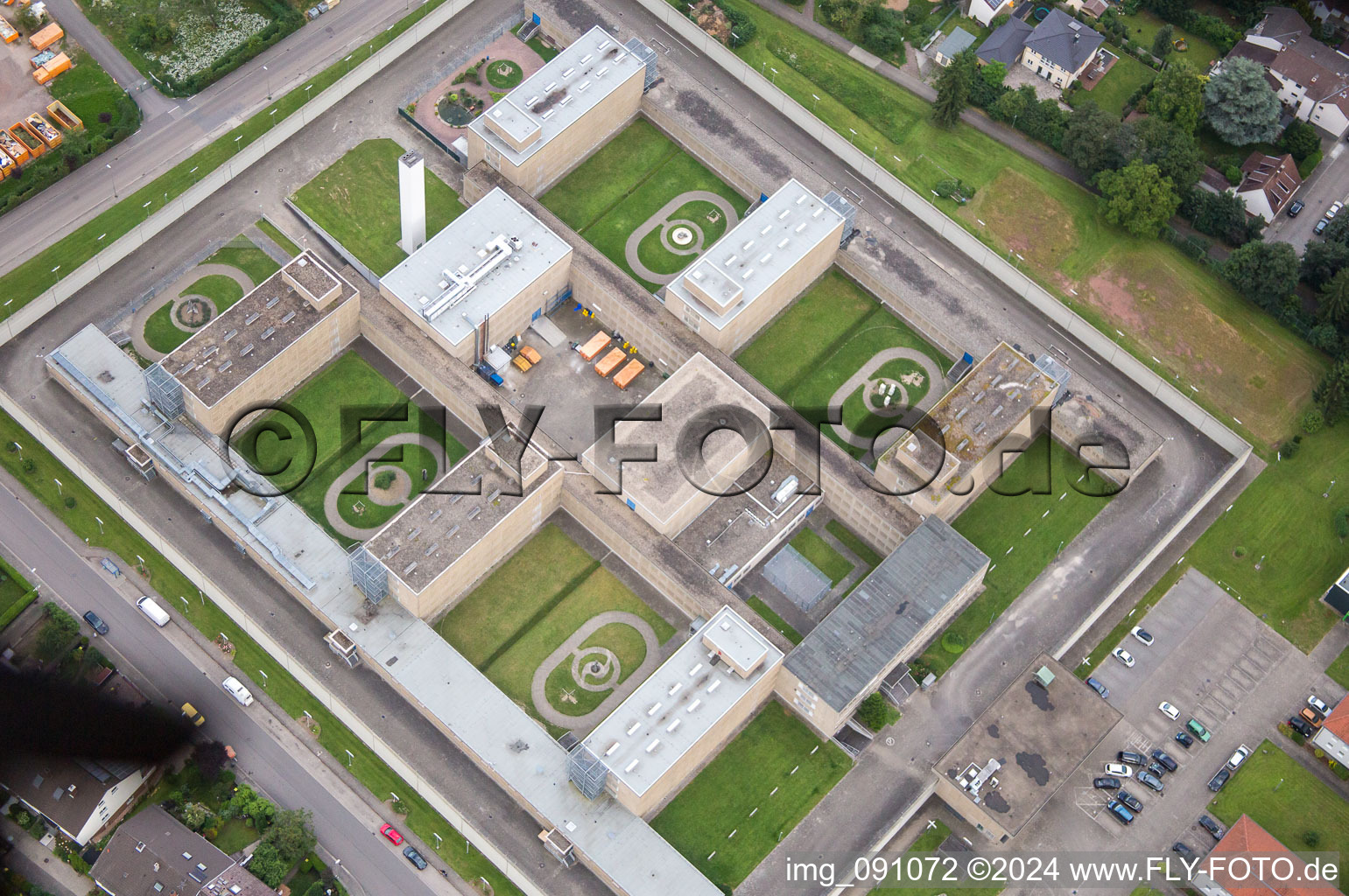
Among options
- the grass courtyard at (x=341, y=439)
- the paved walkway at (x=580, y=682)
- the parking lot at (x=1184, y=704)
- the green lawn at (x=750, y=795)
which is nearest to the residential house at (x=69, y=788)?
the grass courtyard at (x=341, y=439)

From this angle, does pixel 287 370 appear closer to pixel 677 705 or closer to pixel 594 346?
pixel 594 346

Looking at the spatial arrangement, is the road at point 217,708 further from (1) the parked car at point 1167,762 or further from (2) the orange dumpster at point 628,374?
(1) the parked car at point 1167,762

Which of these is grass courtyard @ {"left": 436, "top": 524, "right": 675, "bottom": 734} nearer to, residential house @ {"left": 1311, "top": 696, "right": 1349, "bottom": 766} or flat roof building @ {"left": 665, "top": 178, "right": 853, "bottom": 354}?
flat roof building @ {"left": 665, "top": 178, "right": 853, "bottom": 354}

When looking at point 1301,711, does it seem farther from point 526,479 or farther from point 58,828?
point 58,828

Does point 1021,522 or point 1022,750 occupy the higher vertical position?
point 1021,522

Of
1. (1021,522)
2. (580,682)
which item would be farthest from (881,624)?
(580,682)

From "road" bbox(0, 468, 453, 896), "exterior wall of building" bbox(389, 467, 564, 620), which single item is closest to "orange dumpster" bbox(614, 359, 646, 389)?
"exterior wall of building" bbox(389, 467, 564, 620)

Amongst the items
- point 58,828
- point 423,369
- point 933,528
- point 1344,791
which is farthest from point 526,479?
point 1344,791
